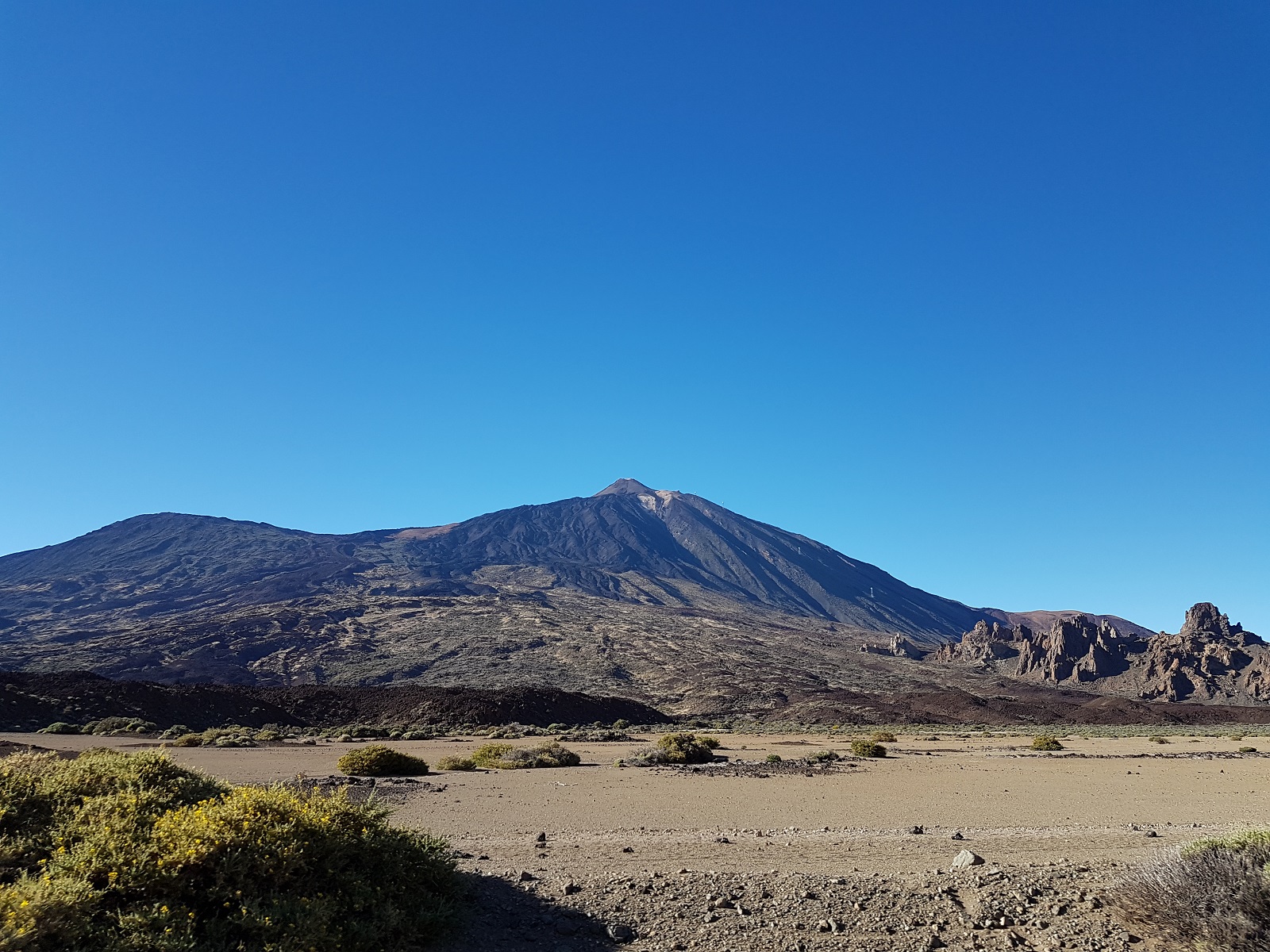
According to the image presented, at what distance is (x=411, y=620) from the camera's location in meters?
91.1

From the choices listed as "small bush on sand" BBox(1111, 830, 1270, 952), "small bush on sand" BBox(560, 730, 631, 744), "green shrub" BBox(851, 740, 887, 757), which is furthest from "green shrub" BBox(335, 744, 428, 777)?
"small bush on sand" BBox(1111, 830, 1270, 952)

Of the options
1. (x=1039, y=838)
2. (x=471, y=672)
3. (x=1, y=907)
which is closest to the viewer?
(x=1, y=907)

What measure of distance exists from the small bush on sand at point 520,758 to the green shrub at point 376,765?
2.56 meters

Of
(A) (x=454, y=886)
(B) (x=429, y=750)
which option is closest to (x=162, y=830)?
(A) (x=454, y=886)

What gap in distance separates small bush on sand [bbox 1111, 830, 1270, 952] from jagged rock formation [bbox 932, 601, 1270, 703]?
300 ft

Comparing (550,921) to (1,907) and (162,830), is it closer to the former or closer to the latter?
(162,830)

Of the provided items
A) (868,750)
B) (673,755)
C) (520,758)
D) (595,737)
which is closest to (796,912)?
(520,758)

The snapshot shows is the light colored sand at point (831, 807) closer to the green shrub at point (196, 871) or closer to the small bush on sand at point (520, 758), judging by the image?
Result: the small bush on sand at point (520, 758)

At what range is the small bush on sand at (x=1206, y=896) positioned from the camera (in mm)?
5773

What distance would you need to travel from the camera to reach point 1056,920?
668cm

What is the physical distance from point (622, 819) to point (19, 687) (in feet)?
123

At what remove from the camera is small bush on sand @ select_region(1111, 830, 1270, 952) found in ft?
18.9

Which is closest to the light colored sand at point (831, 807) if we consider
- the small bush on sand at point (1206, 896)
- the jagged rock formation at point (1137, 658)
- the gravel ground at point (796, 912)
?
the gravel ground at point (796, 912)

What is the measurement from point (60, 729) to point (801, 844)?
106ft
